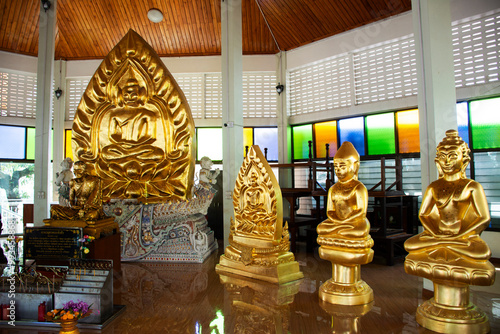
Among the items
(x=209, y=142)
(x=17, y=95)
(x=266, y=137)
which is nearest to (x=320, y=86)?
(x=266, y=137)

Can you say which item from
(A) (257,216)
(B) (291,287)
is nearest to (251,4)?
(A) (257,216)

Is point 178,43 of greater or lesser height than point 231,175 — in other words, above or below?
above

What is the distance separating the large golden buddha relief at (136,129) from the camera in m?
4.98

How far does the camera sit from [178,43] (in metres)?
7.32

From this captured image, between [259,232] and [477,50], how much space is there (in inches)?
168

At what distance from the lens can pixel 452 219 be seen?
2.40 meters

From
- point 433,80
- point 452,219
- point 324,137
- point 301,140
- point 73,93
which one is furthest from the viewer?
point 73,93

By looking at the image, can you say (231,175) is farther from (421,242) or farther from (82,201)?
(421,242)

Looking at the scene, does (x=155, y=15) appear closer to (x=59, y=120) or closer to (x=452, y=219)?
(x=59, y=120)

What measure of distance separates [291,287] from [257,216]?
76cm

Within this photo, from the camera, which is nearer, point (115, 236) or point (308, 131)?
point (115, 236)

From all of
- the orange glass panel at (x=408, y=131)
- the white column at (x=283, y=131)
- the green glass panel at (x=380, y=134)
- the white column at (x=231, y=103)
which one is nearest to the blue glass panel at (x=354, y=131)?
the green glass panel at (x=380, y=134)

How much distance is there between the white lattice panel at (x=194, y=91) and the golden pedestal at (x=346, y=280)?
5292 mm

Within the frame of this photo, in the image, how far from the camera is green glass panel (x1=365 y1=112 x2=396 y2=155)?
6004 millimetres
